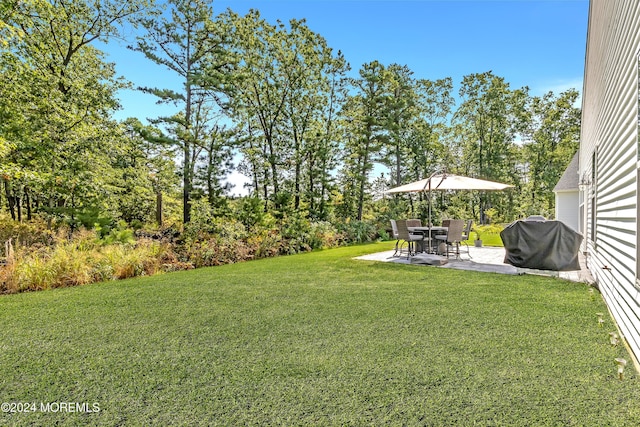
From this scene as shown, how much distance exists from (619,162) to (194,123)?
10650mm

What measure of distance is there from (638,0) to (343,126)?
536 inches

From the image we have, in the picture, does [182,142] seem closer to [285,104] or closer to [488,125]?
[285,104]

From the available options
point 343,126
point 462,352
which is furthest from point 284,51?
point 462,352

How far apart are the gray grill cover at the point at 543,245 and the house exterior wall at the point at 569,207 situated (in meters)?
7.99

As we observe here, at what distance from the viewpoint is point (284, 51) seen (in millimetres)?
13406

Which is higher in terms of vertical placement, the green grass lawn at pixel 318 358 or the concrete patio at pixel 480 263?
the concrete patio at pixel 480 263

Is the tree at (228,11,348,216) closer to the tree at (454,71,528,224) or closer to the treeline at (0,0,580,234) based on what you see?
the treeline at (0,0,580,234)

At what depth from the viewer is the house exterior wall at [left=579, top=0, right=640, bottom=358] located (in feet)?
9.11

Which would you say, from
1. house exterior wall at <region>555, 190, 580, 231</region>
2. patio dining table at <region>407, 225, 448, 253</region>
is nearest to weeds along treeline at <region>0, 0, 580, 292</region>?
patio dining table at <region>407, 225, 448, 253</region>

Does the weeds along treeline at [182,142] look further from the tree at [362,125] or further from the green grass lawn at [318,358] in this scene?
A: the green grass lawn at [318,358]

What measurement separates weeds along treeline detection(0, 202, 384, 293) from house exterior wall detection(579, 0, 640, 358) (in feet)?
23.4

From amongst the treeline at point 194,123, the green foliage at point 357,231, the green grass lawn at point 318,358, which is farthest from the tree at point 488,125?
the green grass lawn at point 318,358

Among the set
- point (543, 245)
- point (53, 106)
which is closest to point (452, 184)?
point (543, 245)

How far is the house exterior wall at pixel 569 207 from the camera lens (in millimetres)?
12266
